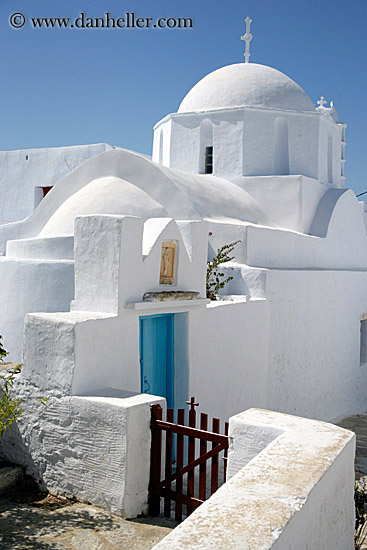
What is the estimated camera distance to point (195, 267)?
249 inches

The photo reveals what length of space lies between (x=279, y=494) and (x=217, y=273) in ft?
19.1

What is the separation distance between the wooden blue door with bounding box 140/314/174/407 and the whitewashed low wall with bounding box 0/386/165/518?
101cm

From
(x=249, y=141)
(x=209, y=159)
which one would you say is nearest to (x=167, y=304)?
(x=249, y=141)

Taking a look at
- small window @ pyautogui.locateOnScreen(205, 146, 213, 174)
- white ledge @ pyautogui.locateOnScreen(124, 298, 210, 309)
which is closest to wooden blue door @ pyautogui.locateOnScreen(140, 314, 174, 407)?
white ledge @ pyautogui.locateOnScreen(124, 298, 210, 309)

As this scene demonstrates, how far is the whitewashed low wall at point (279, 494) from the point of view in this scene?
226 cm

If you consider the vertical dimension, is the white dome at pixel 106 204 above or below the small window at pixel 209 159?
below

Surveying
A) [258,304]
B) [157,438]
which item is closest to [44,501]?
[157,438]

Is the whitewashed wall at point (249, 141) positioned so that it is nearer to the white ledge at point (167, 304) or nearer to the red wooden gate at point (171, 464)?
the white ledge at point (167, 304)

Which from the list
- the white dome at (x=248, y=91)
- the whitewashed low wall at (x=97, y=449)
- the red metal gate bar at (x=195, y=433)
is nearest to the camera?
the red metal gate bar at (x=195, y=433)

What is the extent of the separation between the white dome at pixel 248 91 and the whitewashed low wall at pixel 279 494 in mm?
8665

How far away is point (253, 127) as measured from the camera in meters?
11.4

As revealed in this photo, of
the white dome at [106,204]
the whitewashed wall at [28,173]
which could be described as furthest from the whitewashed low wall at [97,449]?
the whitewashed wall at [28,173]

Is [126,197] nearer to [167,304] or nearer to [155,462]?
[167,304]

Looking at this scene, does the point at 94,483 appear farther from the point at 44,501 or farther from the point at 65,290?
the point at 65,290
